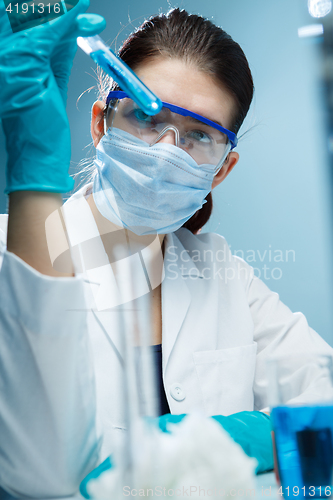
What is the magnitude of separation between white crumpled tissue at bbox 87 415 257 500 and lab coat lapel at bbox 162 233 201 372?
1.85 ft

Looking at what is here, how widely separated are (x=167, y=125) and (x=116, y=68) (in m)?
0.29

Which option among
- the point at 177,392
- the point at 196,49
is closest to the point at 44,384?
the point at 177,392

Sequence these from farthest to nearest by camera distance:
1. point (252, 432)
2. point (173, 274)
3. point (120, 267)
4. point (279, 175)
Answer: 1. point (279, 175)
2. point (173, 274)
3. point (252, 432)
4. point (120, 267)

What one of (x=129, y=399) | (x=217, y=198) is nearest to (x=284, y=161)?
(x=217, y=198)

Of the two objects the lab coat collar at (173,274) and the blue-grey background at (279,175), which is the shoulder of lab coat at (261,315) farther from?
the blue-grey background at (279,175)

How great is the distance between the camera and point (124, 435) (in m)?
0.25

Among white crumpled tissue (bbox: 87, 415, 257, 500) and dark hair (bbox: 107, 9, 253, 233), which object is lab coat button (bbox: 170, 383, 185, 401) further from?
dark hair (bbox: 107, 9, 253, 233)

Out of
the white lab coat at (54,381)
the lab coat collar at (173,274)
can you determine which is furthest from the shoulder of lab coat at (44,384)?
the lab coat collar at (173,274)

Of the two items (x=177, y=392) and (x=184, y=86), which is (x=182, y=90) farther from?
(x=177, y=392)

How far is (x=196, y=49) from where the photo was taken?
0.94 m

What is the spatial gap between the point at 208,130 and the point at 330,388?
71 cm

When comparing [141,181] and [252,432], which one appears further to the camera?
[141,181]

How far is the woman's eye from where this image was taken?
896mm

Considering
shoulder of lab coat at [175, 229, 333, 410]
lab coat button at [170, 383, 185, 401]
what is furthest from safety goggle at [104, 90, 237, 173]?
lab coat button at [170, 383, 185, 401]
